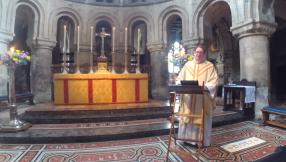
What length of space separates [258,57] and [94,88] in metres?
6.00

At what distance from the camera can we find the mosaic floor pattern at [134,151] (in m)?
3.00

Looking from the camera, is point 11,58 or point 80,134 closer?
point 80,134

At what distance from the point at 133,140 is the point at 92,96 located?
3.15 metres

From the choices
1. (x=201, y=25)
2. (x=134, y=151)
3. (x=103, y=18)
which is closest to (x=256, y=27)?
(x=201, y=25)

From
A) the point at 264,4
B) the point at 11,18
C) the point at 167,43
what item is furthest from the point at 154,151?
the point at 11,18

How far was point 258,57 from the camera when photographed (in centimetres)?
615

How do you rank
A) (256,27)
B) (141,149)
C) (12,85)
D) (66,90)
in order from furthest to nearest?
(66,90) < (256,27) < (12,85) < (141,149)

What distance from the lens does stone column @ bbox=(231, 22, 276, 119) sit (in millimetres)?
6051

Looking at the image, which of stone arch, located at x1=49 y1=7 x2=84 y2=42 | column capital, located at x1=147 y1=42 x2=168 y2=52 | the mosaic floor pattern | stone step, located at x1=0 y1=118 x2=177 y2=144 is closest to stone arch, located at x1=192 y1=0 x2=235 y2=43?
column capital, located at x1=147 y1=42 x2=168 y2=52

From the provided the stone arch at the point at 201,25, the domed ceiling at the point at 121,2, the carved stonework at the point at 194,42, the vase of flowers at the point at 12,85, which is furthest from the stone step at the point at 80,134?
the domed ceiling at the point at 121,2

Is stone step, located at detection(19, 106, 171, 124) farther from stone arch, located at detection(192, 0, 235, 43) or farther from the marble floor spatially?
stone arch, located at detection(192, 0, 235, 43)

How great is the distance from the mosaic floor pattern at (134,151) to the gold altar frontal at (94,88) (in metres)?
2.86

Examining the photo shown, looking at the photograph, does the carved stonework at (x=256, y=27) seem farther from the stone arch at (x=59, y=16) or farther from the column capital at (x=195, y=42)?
the stone arch at (x=59, y=16)

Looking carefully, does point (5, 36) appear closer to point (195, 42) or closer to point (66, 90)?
point (66, 90)
